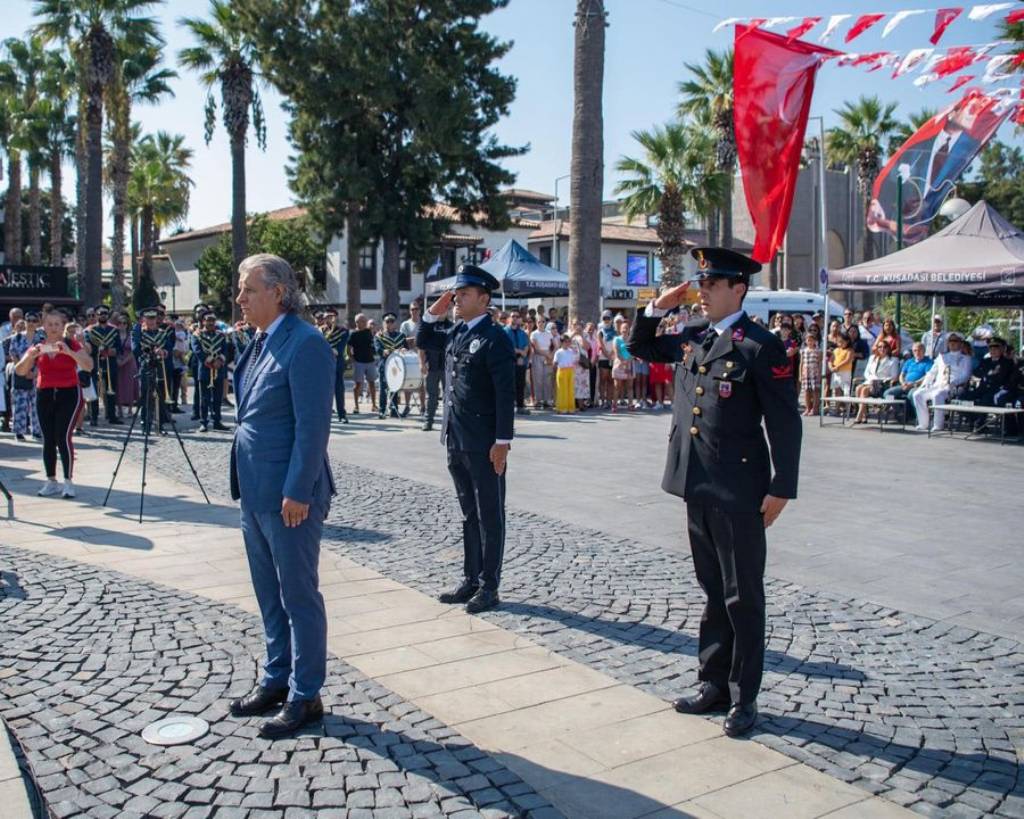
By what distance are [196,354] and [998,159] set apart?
2356 inches

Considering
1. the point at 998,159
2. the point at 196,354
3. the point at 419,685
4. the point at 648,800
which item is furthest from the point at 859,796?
the point at 998,159

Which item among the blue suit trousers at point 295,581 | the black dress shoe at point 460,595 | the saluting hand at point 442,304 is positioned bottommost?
the black dress shoe at point 460,595

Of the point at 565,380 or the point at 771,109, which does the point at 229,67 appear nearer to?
the point at 565,380

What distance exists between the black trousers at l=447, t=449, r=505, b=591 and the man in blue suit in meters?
1.75

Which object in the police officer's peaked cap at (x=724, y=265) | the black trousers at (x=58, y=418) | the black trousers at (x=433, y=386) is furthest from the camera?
the black trousers at (x=433, y=386)

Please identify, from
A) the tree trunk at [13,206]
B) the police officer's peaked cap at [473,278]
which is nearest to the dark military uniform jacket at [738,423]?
the police officer's peaked cap at [473,278]

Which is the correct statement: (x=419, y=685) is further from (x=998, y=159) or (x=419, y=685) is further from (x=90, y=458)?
(x=998, y=159)

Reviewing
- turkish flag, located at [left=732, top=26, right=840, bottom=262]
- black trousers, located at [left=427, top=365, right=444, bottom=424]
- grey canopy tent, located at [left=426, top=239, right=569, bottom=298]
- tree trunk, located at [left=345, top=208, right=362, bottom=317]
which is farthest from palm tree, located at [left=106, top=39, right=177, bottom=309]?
turkish flag, located at [left=732, top=26, right=840, bottom=262]

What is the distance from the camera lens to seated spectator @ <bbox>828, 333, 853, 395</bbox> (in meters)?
17.8

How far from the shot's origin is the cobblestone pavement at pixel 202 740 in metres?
3.60

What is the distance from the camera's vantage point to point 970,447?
14023 millimetres

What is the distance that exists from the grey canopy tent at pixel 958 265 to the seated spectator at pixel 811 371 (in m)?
2.35

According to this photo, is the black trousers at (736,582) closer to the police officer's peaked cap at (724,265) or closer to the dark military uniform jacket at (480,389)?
the police officer's peaked cap at (724,265)

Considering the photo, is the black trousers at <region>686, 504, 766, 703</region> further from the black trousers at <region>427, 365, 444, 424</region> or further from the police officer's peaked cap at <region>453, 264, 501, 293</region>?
the black trousers at <region>427, 365, 444, 424</region>
